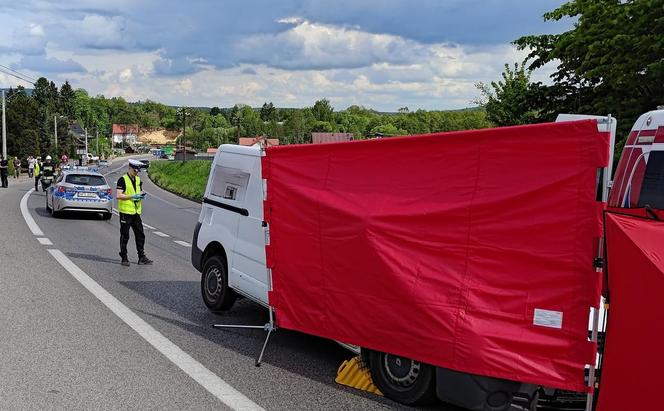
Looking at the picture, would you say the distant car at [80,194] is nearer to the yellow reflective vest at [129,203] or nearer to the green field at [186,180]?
the yellow reflective vest at [129,203]

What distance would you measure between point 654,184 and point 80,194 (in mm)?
17728

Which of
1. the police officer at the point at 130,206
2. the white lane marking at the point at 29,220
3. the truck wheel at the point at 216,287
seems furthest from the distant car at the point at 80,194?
the truck wheel at the point at 216,287

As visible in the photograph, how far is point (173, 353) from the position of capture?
6.75 m

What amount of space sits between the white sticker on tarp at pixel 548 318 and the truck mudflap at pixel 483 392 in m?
0.46

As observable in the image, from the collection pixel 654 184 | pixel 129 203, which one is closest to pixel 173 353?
pixel 654 184

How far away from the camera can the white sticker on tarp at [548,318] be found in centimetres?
451

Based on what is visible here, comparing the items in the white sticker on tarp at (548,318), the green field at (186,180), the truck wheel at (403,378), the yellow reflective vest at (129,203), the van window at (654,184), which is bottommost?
the green field at (186,180)

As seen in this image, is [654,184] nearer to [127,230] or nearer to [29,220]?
[127,230]

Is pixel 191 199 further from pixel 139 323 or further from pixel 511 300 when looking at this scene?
pixel 511 300

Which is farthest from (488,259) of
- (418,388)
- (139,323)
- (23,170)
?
(23,170)

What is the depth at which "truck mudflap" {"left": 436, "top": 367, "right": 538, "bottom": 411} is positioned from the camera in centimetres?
477

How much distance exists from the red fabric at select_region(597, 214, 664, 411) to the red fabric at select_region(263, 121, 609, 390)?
0.65ft

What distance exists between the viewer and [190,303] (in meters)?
9.23

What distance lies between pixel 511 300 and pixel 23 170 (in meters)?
76.5
